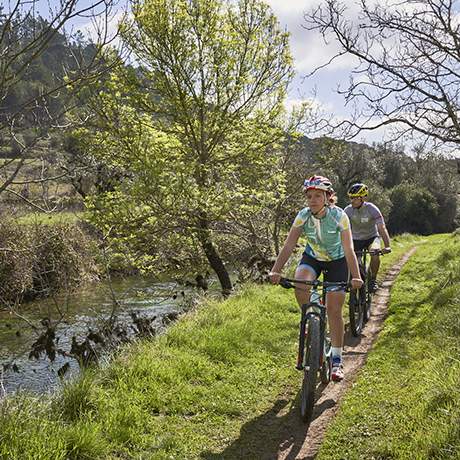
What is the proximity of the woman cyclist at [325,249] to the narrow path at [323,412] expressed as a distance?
31 centimetres

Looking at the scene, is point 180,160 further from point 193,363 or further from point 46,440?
point 46,440

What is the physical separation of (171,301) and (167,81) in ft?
22.4

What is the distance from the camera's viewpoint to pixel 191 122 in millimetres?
12961

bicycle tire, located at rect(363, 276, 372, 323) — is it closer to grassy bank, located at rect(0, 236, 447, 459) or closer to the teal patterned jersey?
grassy bank, located at rect(0, 236, 447, 459)

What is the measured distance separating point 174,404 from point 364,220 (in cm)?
526

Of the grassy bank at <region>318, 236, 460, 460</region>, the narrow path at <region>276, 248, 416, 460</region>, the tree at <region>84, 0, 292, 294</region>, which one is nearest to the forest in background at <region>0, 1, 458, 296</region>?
the tree at <region>84, 0, 292, 294</region>

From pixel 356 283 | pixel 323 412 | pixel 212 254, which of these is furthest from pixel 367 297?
pixel 212 254

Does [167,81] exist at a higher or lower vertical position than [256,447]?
higher

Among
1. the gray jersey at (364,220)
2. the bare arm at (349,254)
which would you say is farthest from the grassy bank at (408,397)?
the gray jersey at (364,220)

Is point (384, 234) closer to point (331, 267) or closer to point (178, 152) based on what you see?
point (331, 267)

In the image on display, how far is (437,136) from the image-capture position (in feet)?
41.0

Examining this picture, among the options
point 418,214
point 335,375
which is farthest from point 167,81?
point 418,214

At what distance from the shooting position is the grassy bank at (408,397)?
3.85 meters

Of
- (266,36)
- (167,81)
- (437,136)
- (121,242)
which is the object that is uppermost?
(266,36)
